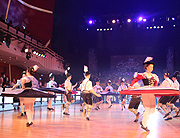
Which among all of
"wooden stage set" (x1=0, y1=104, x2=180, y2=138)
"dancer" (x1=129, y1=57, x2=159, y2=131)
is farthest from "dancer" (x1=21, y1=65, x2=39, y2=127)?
"dancer" (x1=129, y1=57, x2=159, y2=131)

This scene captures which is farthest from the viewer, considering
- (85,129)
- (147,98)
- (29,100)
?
(29,100)

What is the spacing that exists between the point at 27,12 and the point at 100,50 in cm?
875

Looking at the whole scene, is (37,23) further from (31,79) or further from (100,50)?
(31,79)

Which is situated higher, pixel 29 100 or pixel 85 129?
pixel 29 100

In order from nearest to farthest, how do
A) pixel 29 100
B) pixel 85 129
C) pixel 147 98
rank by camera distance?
pixel 147 98 → pixel 85 129 → pixel 29 100

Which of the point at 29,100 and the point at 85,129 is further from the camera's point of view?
the point at 29,100

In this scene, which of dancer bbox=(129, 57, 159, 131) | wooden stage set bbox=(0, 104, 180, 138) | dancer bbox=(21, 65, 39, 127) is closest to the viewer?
wooden stage set bbox=(0, 104, 180, 138)

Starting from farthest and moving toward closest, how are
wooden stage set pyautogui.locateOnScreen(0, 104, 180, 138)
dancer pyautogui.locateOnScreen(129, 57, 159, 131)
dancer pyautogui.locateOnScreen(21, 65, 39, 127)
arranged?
dancer pyautogui.locateOnScreen(21, 65, 39, 127), dancer pyautogui.locateOnScreen(129, 57, 159, 131), wooden stage set pyautogui.locateOnScreen(0, 104, 180, 138)

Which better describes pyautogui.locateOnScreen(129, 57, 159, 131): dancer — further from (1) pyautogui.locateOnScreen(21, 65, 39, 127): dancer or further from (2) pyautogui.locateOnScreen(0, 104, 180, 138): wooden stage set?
(1) pyautogui.locateOnScreen(21, 65, 39, 127): dancer

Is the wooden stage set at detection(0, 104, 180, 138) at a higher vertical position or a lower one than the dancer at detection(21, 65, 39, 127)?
lower

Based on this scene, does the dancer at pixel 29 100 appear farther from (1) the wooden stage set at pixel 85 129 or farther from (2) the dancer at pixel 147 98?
(2) the dancer at pixel 147 98

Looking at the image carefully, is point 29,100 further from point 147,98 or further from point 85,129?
point 147,98

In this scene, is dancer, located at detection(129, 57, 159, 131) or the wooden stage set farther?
dancer, located at detection(129, 57, 159, 131)

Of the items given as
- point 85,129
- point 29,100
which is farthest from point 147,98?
point 29,100
